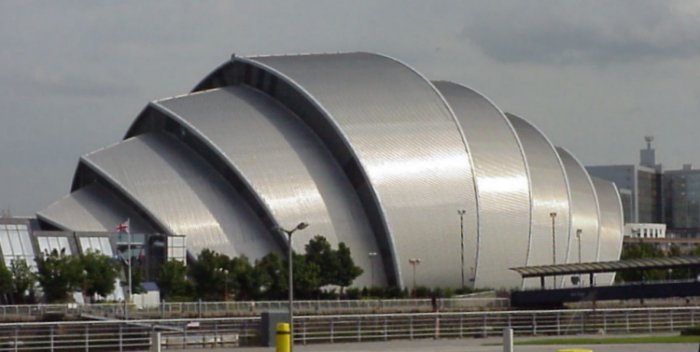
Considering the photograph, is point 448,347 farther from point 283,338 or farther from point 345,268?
point 345,268

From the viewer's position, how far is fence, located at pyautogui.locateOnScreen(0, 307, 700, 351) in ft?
170

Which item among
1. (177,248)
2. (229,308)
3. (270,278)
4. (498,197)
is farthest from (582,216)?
(229,308)

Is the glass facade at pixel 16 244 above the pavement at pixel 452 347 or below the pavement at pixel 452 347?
above

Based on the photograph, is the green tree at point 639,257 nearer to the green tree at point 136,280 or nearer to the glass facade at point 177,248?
the glass facade at point 177,248

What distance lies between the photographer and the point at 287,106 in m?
120

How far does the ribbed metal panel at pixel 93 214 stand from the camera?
10969cm

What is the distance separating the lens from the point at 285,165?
115312 mm

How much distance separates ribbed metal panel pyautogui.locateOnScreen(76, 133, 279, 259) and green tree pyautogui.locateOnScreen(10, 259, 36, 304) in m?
12.4

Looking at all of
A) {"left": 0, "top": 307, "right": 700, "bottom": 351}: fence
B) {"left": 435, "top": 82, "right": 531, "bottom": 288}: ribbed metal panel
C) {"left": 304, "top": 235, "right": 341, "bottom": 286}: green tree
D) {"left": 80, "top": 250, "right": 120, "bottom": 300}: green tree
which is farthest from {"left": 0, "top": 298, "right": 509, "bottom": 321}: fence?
{"left": 0, "top": 307, "right": 700, "bottom": 351}: fence

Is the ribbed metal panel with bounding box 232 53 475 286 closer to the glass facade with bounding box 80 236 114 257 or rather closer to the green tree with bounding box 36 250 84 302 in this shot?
the glass facade with bounding box 80 236 114 257

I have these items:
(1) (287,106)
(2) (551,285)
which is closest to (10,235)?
(1) (287,106)

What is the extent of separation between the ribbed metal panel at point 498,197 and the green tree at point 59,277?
34.9 m

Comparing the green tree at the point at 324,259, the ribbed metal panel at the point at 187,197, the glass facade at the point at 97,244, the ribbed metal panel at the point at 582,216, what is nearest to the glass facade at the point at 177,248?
the ribbed metal panel at the point at 187,197

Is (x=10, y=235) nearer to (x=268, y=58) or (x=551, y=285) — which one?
(x=268, y=58)
